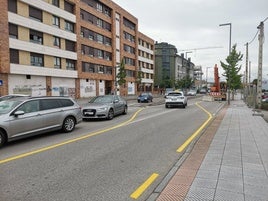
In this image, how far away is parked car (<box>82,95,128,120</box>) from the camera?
49.3 feet

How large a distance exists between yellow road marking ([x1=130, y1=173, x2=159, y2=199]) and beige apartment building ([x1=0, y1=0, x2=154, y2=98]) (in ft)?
95.5

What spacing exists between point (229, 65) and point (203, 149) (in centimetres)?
3339

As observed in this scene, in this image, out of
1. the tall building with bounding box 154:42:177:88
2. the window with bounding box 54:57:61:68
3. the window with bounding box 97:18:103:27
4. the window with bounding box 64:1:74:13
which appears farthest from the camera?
the tall building with bounding box 154:42:177:88

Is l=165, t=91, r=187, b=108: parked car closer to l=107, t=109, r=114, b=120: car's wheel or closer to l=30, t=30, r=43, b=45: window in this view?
l=107, t=109, r=114, b=120: car's wheel

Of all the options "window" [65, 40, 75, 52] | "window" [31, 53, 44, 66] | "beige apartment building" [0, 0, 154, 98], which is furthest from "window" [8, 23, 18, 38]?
"window" [65, 40, 75, 52]

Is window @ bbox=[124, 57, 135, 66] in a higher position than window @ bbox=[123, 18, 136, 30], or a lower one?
lower

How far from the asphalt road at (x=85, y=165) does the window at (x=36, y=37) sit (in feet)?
92.7

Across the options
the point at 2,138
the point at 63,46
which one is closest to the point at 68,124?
the point at 2,138

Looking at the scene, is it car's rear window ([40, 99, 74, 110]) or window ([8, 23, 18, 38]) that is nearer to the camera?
car's rear window ([40, 99, 74, 110])

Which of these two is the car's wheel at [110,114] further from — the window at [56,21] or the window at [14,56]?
the window at [56,21]

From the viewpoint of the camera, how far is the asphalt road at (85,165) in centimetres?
456

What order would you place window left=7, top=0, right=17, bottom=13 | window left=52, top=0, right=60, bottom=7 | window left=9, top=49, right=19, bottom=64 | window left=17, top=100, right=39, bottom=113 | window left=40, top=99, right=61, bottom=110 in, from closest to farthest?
window left=17, top=100, right=39, bottom=113, window left=40, top=99, right=61, bottom=110, window left=7, top=0, right=17, bottom=13, window left=9, top=49, right=19, bottom=64, window left=52, top=0, right=60, bottom=7

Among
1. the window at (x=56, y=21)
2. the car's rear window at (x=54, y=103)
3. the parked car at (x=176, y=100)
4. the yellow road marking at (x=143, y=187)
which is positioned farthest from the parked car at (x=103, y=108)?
the window at (x=56, y=21)

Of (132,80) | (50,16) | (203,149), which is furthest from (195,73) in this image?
(203,149)
